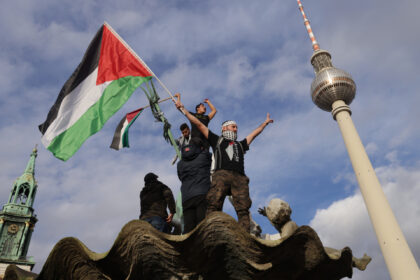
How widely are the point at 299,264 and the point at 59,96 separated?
678 centimetres

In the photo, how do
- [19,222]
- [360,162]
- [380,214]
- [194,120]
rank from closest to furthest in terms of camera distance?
[194,120]
[380,214]
[360,162]
[19,222]

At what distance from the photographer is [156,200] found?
508 cm

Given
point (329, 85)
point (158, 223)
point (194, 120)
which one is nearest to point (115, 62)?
point (194, 120)

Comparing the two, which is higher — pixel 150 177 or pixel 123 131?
pixel 123 131

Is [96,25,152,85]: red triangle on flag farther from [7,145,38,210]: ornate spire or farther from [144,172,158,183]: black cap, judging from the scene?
[7,145,38,210]: ornate spire

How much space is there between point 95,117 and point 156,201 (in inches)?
117

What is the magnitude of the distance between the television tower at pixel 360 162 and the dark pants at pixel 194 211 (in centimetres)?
2019

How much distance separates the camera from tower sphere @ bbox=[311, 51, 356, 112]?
3359 cm

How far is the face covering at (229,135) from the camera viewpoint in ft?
16.6

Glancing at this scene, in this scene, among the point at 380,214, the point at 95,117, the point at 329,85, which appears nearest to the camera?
the point at 95,117

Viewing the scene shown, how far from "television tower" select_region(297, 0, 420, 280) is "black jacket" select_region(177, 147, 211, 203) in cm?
2009

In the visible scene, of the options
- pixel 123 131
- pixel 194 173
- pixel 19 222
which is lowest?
pixel 194 173

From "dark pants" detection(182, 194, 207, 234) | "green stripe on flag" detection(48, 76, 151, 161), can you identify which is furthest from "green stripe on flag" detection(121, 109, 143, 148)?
"dark pants" detection(182, 194, 207, 234)

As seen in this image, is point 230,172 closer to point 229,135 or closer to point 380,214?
point 229,135
